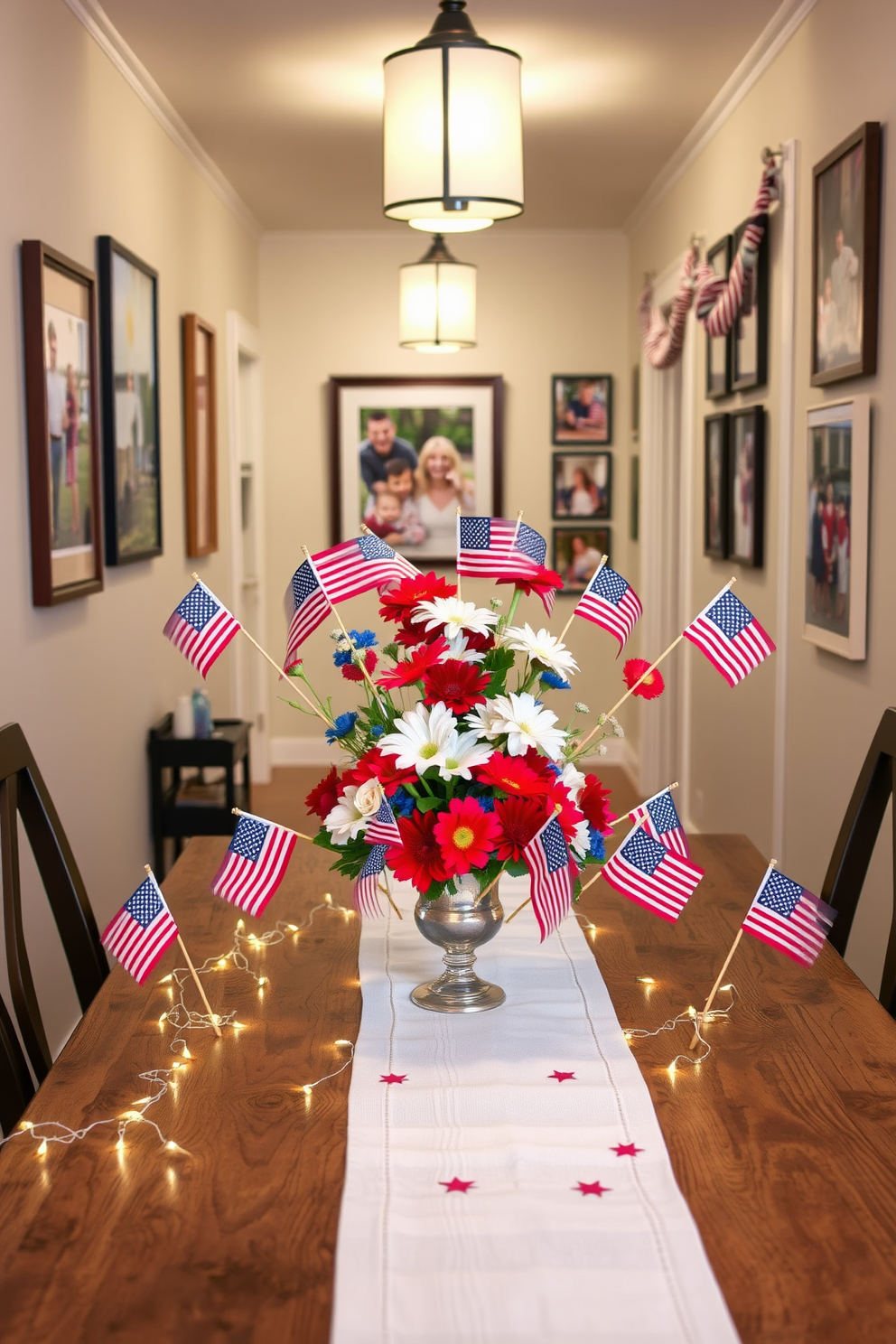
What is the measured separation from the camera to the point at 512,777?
4.71ft

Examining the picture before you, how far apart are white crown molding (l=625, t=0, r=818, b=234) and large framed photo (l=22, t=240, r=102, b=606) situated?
1.92 m

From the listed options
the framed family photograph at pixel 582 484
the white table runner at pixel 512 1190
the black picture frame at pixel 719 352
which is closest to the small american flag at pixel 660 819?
the white table runner at pixel 512 1190

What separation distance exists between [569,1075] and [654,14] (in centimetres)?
297

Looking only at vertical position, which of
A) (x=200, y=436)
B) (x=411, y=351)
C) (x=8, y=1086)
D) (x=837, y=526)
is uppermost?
(x=411, y=351)

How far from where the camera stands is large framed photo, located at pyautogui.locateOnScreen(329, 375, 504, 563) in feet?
21.3

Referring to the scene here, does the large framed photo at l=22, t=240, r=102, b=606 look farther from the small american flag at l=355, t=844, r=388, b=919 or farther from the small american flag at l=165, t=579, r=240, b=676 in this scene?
the small american flag at l=355, t=844, r=388, b=919

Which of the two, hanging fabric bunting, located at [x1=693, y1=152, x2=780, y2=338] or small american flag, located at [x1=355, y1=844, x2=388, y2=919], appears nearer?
small american flag, located at [x1=355, y1=844, x2=388, y2=919]

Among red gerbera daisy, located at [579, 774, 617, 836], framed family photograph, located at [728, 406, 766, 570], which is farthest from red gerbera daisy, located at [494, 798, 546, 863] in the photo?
framed family photograph, located at [728, 406, 766, 570]

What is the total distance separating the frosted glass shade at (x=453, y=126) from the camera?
2510 millimetres

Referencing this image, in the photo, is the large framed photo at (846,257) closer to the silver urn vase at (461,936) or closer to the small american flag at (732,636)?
the small american flag at (732,636)

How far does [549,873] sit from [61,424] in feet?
6.59

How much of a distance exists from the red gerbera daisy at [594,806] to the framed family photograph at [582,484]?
507 cm

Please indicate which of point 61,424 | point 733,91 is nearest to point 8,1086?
point 61,424

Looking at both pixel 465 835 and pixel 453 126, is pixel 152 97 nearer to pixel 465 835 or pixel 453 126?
pixel 453 126
